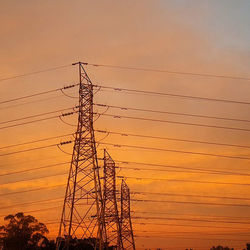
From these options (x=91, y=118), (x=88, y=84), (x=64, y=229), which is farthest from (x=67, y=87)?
(x=64, y=229)

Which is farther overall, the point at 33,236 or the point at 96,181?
the point at 33,236

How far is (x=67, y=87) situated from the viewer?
106 feet

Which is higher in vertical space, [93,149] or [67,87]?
[67,87]

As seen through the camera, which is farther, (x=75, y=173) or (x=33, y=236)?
(x=33, y=236)

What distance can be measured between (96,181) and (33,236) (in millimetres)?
53213

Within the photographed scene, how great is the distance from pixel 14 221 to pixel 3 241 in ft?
16.5

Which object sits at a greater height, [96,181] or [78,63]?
[78,63]

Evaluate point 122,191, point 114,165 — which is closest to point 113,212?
point 114,165

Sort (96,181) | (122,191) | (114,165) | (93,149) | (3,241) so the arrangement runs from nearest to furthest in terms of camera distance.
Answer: (96,181) → (93,149) → (114,165) → (122,191) → (3,241)

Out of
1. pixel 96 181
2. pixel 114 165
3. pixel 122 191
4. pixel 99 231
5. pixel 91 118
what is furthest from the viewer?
pixel 122 191

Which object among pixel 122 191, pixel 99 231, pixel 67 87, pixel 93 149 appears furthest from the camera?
pixel 122 191

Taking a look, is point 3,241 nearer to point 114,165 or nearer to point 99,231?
point 114,165

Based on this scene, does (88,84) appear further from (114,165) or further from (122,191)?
(122,191)

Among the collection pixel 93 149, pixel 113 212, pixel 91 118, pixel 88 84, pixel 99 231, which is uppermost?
pixel 88 84
